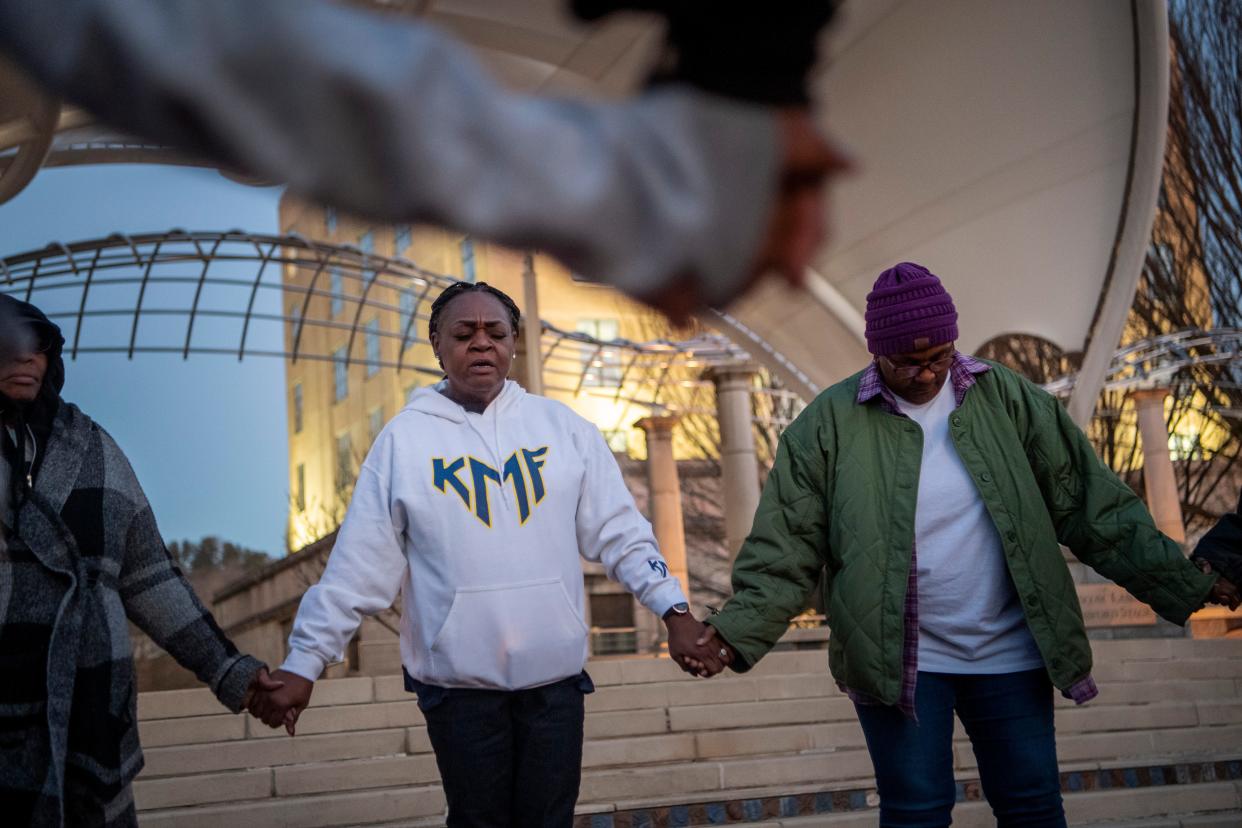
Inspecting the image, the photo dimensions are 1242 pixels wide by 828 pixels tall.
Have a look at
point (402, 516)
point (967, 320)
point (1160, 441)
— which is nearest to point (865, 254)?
point (402, 516)

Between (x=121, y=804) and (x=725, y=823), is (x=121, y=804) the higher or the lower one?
the higher one

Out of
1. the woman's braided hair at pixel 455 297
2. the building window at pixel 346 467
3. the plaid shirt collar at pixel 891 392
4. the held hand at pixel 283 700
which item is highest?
the building window at pixel 346 467

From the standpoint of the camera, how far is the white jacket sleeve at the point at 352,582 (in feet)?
10.6

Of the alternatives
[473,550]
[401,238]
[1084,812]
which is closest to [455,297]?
[473,550]

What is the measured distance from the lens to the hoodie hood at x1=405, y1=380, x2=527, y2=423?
3.39 meters

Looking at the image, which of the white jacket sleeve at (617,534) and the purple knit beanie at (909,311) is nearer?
the purple knit beanie at (909,311)

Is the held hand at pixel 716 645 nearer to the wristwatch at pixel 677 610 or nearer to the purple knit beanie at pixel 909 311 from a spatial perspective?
the wristwatch at pixel 677 610

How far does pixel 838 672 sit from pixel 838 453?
591mm

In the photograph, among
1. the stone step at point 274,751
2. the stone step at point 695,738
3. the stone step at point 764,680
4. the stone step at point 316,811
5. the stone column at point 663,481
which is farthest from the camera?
the stone column at point 663,481

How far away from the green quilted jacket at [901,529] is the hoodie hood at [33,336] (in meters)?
1.72

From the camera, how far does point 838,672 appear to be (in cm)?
343

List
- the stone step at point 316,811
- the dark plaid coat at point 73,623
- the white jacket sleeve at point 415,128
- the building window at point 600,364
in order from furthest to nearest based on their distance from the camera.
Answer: the building window at point 600,364 → the stone step at point 316,811 → the dark plaid coat at point 73,623 → the white jacket sleeve at point 415,128

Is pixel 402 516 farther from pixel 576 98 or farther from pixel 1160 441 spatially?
pixel 1160 441

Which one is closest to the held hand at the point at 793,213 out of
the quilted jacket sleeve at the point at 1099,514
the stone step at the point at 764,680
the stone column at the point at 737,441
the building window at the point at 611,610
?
the quilted jacket sleeve at the point at 1099,514
